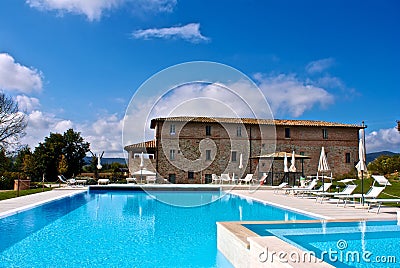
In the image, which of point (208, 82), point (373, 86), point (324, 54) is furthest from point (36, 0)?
point (373, 86)

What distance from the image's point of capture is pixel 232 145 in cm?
2448

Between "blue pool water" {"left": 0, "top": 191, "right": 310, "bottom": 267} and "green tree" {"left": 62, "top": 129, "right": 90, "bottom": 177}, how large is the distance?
17.8 m

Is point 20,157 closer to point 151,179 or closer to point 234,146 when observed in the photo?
point 151,179

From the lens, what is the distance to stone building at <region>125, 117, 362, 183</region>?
77.9 feet

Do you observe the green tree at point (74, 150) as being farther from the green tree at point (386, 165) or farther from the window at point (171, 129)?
the green tree at point (386, 165)

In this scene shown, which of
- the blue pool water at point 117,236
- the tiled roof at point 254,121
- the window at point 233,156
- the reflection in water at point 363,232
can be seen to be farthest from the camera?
the window at point 233,156

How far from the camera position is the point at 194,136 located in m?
24.0

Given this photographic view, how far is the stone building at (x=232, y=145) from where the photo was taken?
23.8m

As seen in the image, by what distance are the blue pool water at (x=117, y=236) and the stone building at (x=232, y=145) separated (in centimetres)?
1244

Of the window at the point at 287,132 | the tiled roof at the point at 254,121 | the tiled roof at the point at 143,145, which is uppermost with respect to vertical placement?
the tiled roof at the point at 254,121

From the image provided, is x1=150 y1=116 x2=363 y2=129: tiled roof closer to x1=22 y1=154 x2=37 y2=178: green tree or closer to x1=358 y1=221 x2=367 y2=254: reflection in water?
x1=22 y1=154 x2=37 y2=178: green tree

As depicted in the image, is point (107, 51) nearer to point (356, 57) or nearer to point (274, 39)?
point (274, 39)

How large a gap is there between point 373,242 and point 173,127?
18.8 metres

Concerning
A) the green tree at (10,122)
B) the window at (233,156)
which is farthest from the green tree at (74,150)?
the window at (233,156)
